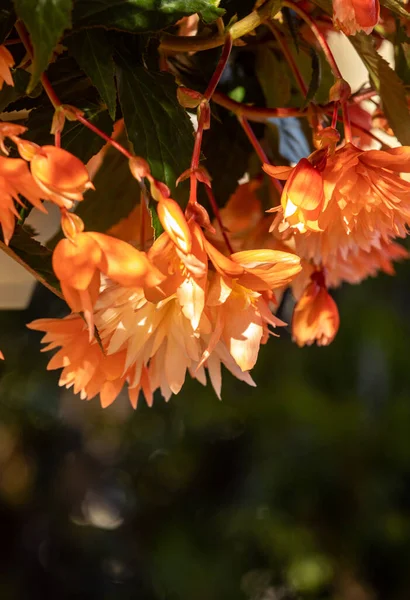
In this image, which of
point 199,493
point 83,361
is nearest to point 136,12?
point 83,361

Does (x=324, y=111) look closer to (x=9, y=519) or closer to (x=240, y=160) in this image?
(x=240, y=160)

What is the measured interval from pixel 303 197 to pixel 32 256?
9 centimetres

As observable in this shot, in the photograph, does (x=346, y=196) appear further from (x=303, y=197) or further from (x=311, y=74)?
(x=311, y=74)

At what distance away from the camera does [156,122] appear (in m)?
0.24

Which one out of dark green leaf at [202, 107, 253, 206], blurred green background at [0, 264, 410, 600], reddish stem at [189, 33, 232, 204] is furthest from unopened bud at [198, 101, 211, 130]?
blurred green background at [0, 264, 410, 600]

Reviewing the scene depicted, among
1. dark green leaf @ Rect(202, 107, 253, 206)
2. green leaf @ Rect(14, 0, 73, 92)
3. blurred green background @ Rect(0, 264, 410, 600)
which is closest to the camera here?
green leaf @ Rect(14, 0, 73, 92)

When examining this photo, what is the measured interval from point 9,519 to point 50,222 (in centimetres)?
181

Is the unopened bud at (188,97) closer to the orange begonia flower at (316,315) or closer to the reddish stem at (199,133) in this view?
the reddish stem at (199,133)

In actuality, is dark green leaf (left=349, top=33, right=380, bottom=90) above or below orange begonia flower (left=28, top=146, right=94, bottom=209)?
below

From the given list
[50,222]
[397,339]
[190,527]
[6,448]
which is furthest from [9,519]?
[50,222]

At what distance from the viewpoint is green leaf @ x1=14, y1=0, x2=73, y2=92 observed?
186 mm

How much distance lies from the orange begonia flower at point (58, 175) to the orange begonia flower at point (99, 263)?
12mm

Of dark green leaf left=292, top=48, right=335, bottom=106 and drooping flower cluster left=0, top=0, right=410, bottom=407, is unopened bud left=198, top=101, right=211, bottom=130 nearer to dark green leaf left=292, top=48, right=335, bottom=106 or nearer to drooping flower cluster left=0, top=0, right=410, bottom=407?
drooping flower cluster left=0, top=0, right=410, bottom=407

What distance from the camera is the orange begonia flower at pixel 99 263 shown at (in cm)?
20
